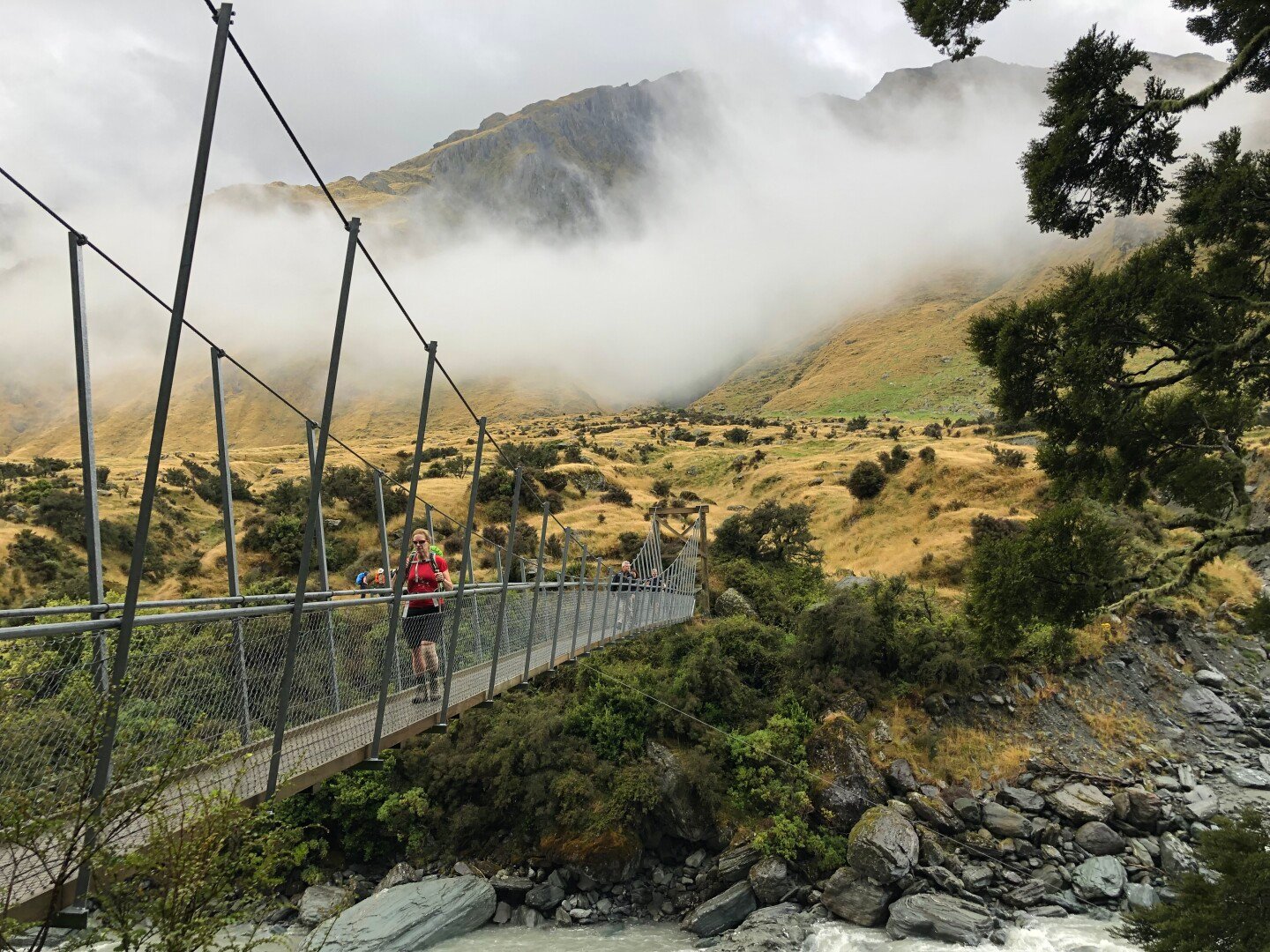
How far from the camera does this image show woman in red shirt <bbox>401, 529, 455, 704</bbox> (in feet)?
18.0

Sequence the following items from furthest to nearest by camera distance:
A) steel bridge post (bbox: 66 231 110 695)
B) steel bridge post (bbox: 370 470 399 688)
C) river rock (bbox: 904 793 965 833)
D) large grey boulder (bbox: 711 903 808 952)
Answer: river rock (bbox: 904 793 965 833) → large grey boulder (bbox: 711 903 808 952) → steel bridge post (bbox: 370 470 399 688) → steel bridge post (bbox: 66 231 110 695)

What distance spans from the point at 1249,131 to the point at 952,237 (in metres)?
41.4

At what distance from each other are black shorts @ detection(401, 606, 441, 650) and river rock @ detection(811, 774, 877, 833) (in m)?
9.46

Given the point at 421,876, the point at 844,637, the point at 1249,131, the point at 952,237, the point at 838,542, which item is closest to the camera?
the point at 421,876

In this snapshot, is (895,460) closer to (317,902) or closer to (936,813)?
(936,813)

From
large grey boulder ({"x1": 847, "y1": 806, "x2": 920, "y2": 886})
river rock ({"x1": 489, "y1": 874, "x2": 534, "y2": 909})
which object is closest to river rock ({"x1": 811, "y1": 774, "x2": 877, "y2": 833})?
large grey boulder ({"x1": 847, "y1": 806, "x2": 920, "y2": 886})

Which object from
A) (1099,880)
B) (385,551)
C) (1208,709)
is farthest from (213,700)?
(1208,709)

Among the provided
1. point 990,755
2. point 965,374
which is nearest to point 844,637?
point 990,755

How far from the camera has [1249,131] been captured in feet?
307

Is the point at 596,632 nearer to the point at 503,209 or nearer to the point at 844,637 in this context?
the point at 844,637

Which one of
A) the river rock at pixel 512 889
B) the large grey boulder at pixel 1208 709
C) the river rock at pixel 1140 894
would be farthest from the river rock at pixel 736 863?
the large grey boulder at pixel 1208 709

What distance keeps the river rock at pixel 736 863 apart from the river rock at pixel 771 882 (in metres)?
0.23

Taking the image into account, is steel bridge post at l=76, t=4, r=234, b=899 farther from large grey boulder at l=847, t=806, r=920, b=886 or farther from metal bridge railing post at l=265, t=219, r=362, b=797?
large grey boulder at l=847, t=806, r=920, b=886

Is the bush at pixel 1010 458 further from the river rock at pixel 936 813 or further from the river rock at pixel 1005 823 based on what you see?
the river rock at pixel 936 813
